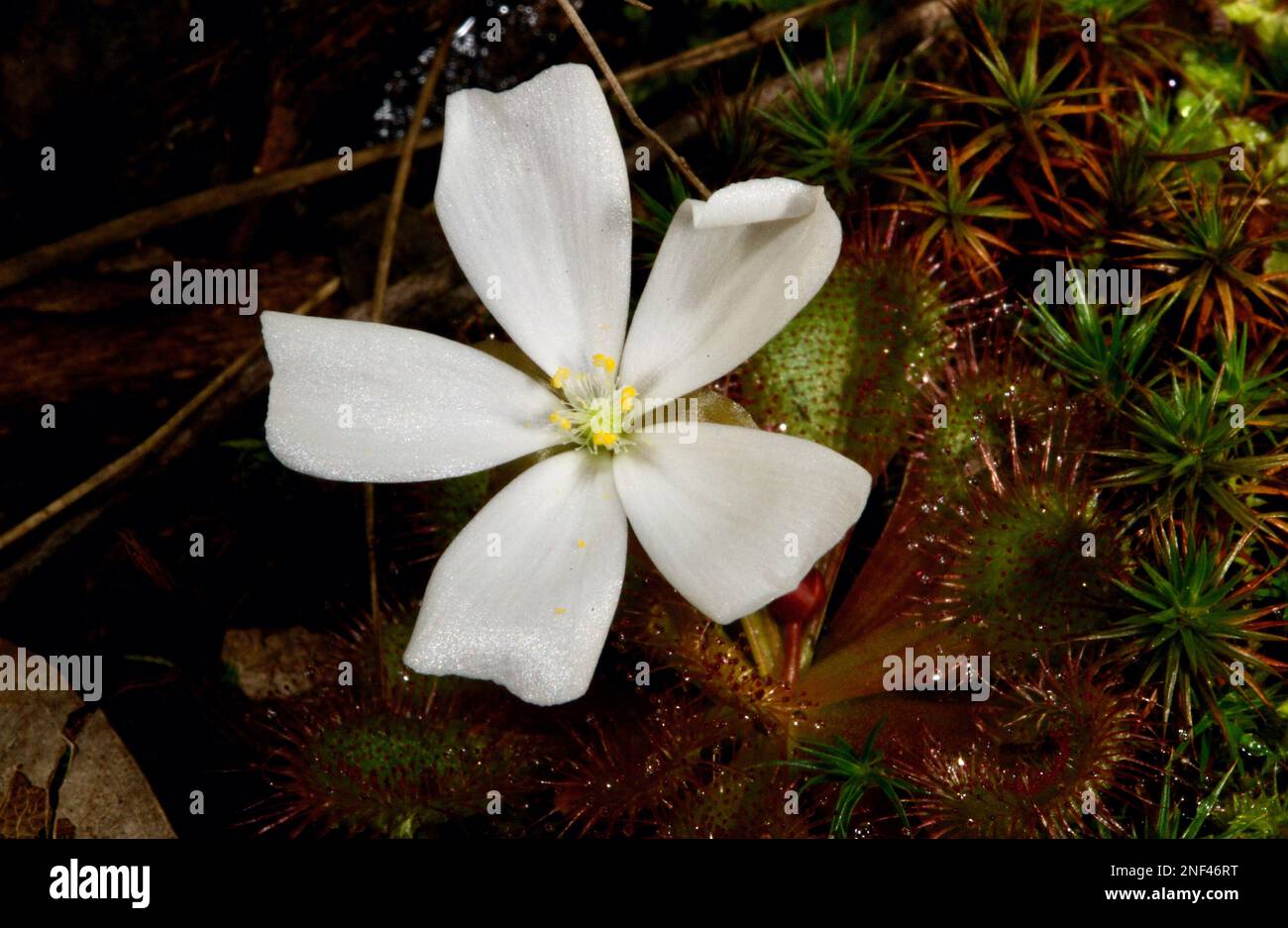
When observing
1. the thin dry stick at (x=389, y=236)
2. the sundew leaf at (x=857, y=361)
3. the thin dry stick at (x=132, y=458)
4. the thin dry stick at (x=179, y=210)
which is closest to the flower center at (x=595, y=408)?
the sundew leaf at (x=857, y=361)

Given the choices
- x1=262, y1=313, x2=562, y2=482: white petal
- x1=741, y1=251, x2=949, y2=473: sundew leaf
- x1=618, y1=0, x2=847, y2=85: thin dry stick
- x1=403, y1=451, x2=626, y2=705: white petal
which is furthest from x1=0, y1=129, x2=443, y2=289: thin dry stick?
x1=403, y1=451, x2=626, y2=705: white petal

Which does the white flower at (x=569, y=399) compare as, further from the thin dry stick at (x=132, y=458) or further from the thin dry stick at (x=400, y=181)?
the thin dry stick at (x=132, y=458)

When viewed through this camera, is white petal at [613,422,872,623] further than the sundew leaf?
No

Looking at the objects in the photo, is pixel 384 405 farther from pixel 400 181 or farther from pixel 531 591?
pixel 400 181

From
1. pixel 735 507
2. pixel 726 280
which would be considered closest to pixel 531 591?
pixel 735 507

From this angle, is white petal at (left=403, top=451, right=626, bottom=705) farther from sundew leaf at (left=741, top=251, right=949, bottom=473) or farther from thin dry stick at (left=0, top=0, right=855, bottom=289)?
thin dry stick at (left=0, top=0, right=855, bottom=289)

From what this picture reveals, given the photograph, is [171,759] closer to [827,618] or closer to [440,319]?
[440,319]

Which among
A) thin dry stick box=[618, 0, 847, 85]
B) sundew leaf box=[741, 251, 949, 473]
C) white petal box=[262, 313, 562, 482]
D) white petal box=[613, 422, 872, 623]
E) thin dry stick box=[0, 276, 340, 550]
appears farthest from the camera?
Answer: thin dry stick box=[618, 0, 847, 85]
